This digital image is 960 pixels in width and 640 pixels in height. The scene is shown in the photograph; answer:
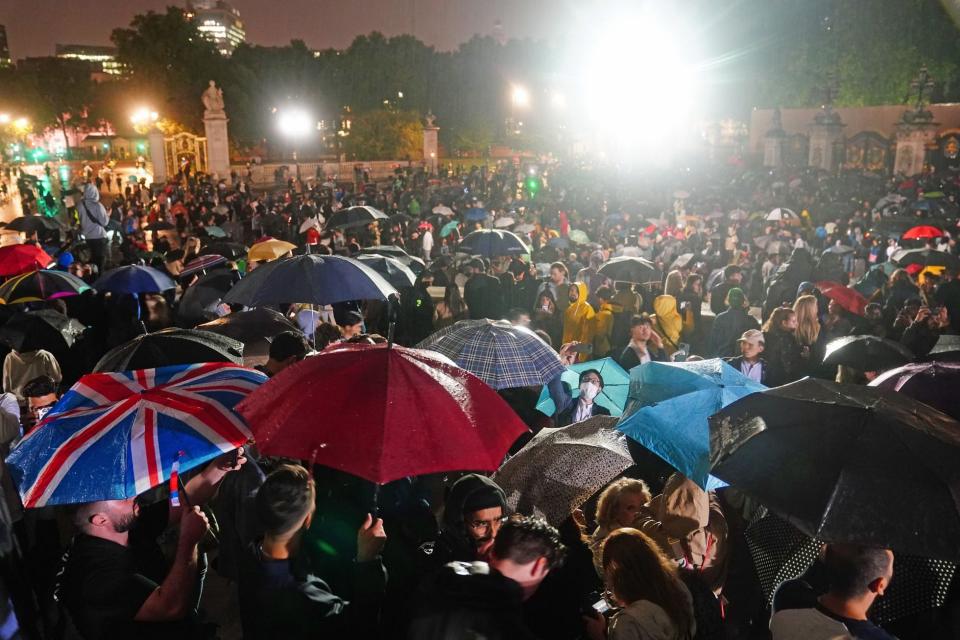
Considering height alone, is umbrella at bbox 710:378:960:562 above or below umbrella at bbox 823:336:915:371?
above

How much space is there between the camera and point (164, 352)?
16.8ft

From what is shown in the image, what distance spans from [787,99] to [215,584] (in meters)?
64.4

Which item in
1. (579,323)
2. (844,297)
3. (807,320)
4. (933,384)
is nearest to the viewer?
(933,384)

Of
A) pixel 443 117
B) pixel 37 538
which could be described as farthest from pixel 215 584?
pixel 443 117

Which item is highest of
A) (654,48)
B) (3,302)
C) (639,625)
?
(654,48)

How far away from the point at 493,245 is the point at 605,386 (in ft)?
20.6

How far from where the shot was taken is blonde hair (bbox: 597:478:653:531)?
4031 mm

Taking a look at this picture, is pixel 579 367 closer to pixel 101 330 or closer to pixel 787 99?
pixel 101 330

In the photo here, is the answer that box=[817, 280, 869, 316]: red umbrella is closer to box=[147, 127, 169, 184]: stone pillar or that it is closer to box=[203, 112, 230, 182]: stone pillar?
box=[147, 127, 169, 184]: stone pillar

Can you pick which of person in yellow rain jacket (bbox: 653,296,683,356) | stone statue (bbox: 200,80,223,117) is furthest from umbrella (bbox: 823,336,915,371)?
stone statue (bbox: 200,80,223,117)

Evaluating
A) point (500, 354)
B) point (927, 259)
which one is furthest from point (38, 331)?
point (927, 259)

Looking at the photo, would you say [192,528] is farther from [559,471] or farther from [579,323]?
[579,323]

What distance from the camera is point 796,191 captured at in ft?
111

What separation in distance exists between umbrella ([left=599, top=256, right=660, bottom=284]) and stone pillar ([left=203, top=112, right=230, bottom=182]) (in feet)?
131
